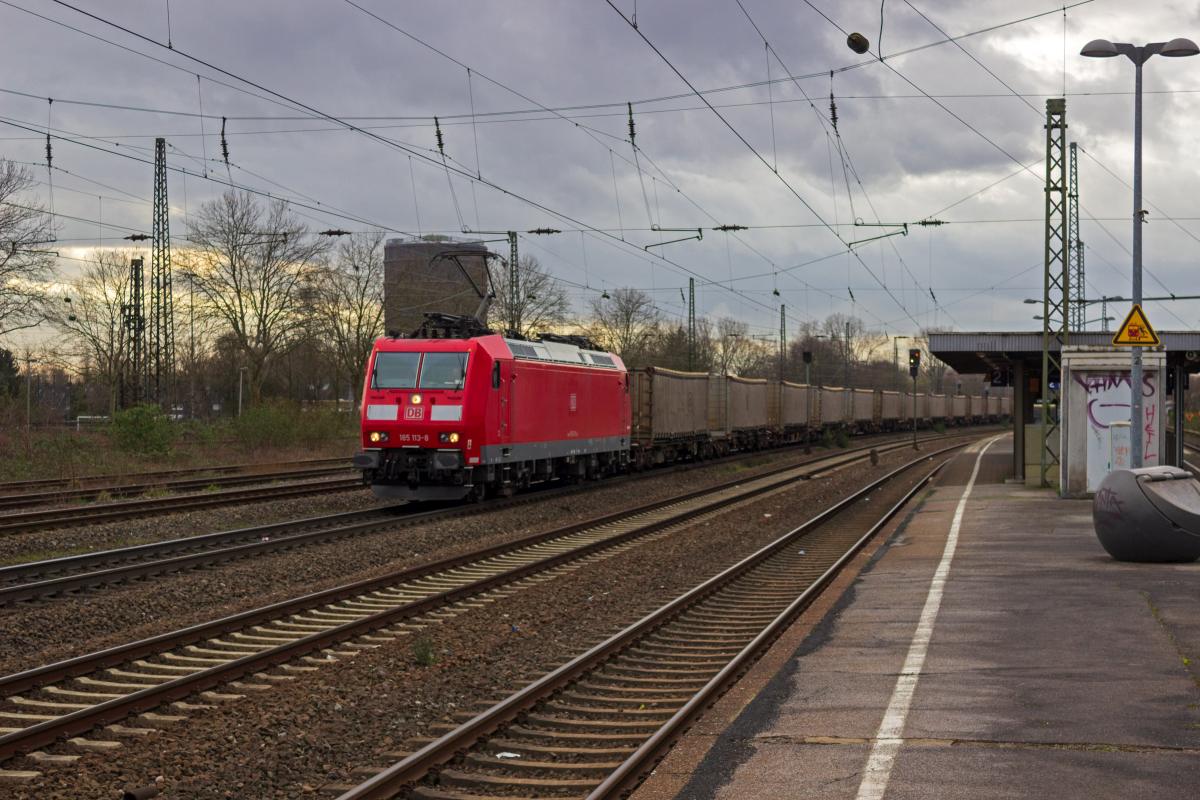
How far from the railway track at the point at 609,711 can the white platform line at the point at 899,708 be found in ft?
4.09

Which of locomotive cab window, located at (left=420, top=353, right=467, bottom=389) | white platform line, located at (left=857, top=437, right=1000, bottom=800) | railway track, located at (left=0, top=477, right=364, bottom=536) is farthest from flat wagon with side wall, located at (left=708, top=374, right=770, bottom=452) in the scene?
white platform line, located at (left=857, top=437, right=1000, bottom=800)

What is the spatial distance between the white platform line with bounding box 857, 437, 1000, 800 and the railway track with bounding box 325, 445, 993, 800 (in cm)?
125

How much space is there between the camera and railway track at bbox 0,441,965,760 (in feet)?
26.2

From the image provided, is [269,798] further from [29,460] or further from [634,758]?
[29,460]

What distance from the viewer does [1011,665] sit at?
890 cm

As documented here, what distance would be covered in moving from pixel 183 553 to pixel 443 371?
6.78 m

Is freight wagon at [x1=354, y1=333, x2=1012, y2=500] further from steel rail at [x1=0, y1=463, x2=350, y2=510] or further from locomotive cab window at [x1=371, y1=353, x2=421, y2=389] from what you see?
→ steel rail at [x1=0, y1=463, x2=350, y2=510]

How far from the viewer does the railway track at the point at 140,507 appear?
19.0 m

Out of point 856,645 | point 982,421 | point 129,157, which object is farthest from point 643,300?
point 856,645

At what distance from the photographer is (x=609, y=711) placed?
8.56 metres

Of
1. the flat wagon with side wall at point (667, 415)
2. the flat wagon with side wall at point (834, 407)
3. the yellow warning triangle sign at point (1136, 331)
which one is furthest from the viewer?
the flat wagon with side wall at point (834, 407)

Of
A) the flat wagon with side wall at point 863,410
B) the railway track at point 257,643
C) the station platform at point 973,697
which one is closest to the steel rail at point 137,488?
the railway track at point 257,643

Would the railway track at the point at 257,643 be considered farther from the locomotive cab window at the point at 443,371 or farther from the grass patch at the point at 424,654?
the locomotive cab window at the point at 443,371

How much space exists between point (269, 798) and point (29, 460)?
28.8 metres
